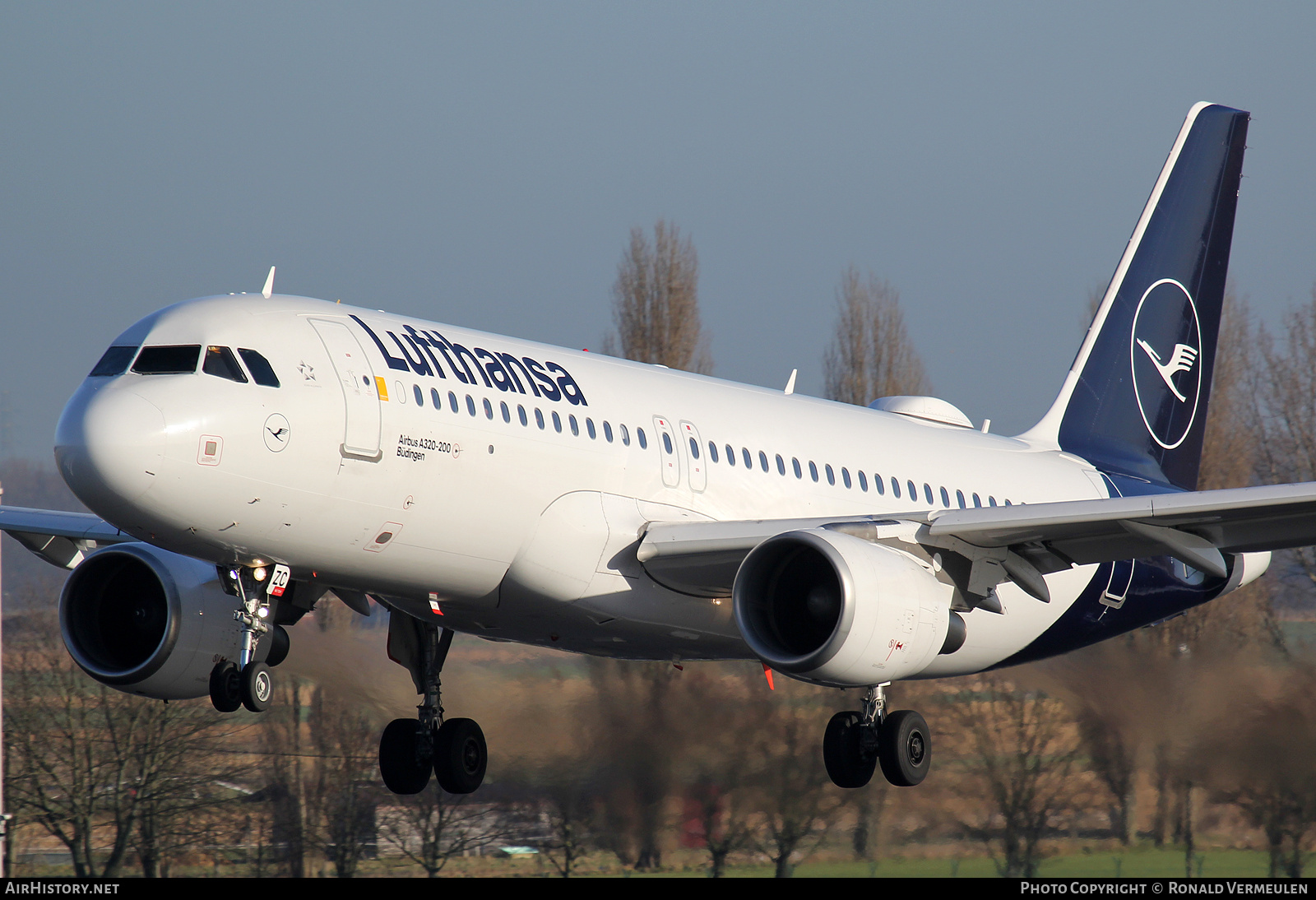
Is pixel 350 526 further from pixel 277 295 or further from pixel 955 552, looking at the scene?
pixel 955 552

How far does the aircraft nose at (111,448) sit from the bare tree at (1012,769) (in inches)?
647

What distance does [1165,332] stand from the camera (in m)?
24.9

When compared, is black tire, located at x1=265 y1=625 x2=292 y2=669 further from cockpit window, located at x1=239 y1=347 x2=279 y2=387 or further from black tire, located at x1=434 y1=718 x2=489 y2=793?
cockpit window, located at x1=239 y1=347 x2=279 y2=387

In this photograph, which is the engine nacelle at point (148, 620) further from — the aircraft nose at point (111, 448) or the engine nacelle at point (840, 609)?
the engine nacelle at point (840, 609)

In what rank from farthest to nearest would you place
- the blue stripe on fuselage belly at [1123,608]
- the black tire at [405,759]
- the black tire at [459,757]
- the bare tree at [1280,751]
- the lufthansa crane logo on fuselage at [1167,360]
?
the lufthansa crane logo on fuselage at [1167,360] → the bare tree at [1280,751] → the blue stripe on fuselage belly at [1123,608] → the black tire at [459,757] → the black tire at [405,759]

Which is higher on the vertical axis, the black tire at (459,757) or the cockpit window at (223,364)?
the cockpit window at (223,364)

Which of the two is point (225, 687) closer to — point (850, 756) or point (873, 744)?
point (850, 756)

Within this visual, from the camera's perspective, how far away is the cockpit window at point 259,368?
552 inches

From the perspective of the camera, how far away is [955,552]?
54.5 feet

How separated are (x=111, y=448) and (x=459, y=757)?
782cm

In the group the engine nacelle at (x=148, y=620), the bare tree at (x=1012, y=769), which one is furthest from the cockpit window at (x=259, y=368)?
the bare tree at (x=1012, y=769)

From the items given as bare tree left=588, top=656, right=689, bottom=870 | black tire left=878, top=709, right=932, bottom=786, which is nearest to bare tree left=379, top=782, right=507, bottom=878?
bare tree left=588, top=656, right=689, bottom=870

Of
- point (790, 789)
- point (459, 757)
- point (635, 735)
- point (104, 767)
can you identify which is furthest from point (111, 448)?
point (104, 767)

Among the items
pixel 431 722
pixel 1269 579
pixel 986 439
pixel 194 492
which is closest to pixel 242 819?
pixel 431 722
